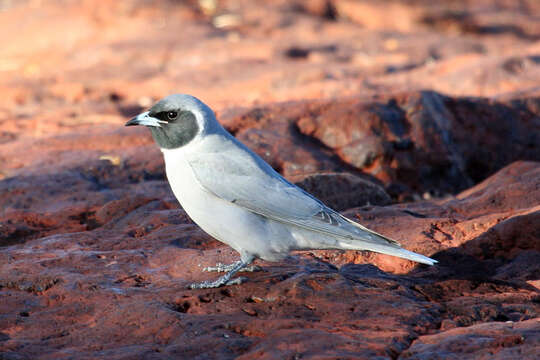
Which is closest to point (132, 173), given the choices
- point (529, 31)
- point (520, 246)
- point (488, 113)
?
point (520, 246)

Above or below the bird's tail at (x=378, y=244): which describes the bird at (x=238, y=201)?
above

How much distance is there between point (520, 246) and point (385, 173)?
9.54ft

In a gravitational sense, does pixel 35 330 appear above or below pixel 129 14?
below

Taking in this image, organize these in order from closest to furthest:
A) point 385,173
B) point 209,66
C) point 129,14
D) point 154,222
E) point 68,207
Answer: point 154,222, point 68,207, point 385,173, point 209,66, point 129,14

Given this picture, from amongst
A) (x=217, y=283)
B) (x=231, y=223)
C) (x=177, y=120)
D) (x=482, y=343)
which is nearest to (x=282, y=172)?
(x=177, y=120)

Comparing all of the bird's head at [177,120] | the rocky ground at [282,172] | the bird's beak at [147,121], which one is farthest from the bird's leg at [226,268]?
the bird's beak at [147,121]

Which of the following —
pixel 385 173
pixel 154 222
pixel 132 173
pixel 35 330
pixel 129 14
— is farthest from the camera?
pixel 129 14

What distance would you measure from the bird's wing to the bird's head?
0.54 ft

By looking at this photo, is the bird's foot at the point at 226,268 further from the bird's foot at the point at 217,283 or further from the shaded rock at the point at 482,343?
the shaded rock at the point at 482,343

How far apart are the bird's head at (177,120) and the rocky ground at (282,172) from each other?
87cm

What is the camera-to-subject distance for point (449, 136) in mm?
8781

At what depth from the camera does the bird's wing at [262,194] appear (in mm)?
4527

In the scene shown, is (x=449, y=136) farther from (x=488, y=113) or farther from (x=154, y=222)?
(x=154, y=222)

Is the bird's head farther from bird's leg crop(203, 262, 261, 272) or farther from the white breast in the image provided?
bird's leg crop(203, 262, 261, 272)
